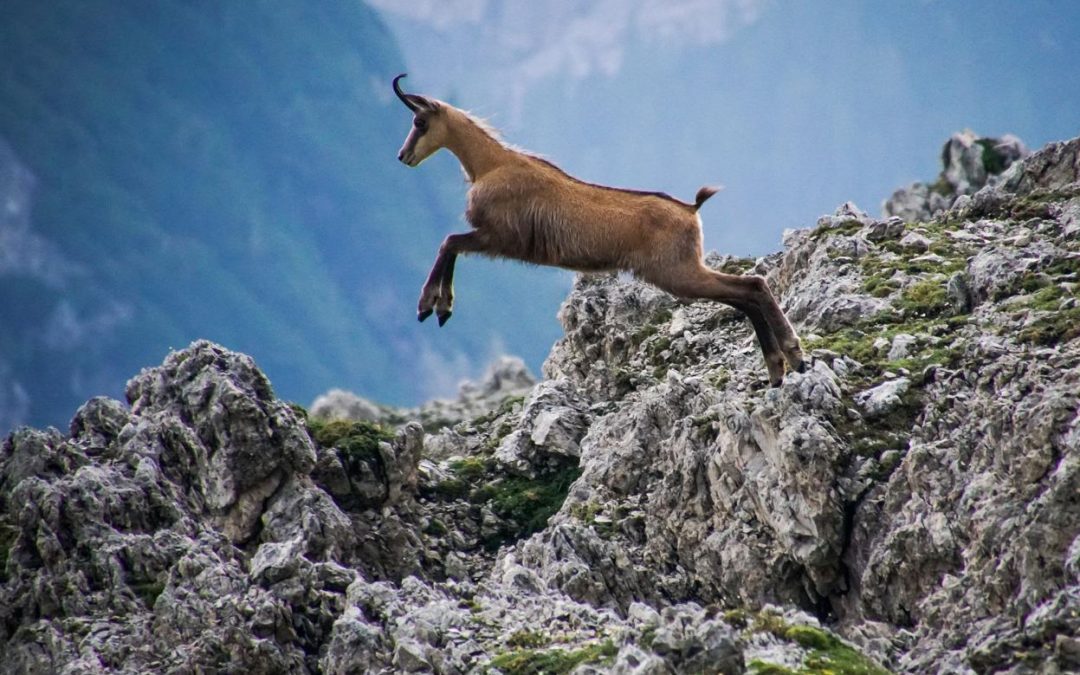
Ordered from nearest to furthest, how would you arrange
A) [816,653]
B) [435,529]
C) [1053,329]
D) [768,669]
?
[768,669]
[816,653]
[1053,329]
[435,529]

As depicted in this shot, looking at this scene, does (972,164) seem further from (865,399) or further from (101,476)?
(101,476)

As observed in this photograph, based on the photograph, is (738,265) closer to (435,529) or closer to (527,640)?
(435,529)

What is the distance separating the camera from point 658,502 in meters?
17.5

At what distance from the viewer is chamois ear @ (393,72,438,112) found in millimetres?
17500

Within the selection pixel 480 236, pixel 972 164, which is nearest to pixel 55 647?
pixel 480 236

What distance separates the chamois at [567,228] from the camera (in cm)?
1616

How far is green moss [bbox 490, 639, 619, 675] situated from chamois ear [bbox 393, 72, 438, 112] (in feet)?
29.8

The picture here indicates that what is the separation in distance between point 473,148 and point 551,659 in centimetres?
876

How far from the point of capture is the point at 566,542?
16.6 m

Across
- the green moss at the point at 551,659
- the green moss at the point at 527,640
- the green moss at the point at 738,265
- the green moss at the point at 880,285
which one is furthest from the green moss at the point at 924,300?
the green moss at the point at 551,659

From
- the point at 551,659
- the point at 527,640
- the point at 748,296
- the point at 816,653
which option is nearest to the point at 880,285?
the point at 748,296

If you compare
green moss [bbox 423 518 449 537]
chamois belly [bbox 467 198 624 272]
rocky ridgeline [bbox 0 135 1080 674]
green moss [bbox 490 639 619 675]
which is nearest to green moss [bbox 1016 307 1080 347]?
rocky ridgeline [bbox 0 135 1080 674]

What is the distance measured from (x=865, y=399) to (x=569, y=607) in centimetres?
547

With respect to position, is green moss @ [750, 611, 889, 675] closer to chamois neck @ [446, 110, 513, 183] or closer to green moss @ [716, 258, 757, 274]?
chamois neck @ [446, 110, 513, 183]
